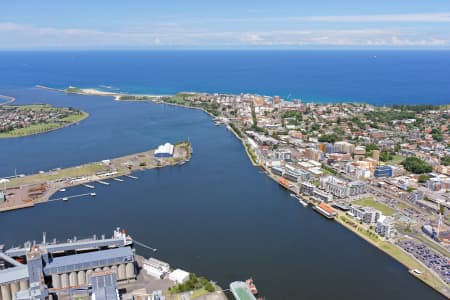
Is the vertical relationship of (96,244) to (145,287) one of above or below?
above

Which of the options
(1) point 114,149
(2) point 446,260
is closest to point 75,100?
(1) point 114,149

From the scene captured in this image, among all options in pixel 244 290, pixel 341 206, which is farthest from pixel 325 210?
pixel 244 290

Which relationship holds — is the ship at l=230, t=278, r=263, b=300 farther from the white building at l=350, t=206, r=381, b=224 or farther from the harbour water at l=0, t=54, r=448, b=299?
the white building at l=350, t=206, r=381, b=224

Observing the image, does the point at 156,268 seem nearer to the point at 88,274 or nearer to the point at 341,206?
the point at 88,274

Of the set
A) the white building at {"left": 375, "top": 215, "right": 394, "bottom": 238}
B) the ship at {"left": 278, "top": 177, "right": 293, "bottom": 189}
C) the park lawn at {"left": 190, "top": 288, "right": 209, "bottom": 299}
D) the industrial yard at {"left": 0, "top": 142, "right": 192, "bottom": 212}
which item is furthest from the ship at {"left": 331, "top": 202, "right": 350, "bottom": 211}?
the industrial yard at {"left": 0, "top": 142, "right": 192, "bottom": 212}

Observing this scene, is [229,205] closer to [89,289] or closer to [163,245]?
[163,245]

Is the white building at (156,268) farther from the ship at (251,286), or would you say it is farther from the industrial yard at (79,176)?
the industrial yard at (79,176)

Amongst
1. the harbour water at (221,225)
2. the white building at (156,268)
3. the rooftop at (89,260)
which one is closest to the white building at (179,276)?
the white building at (156,268)
